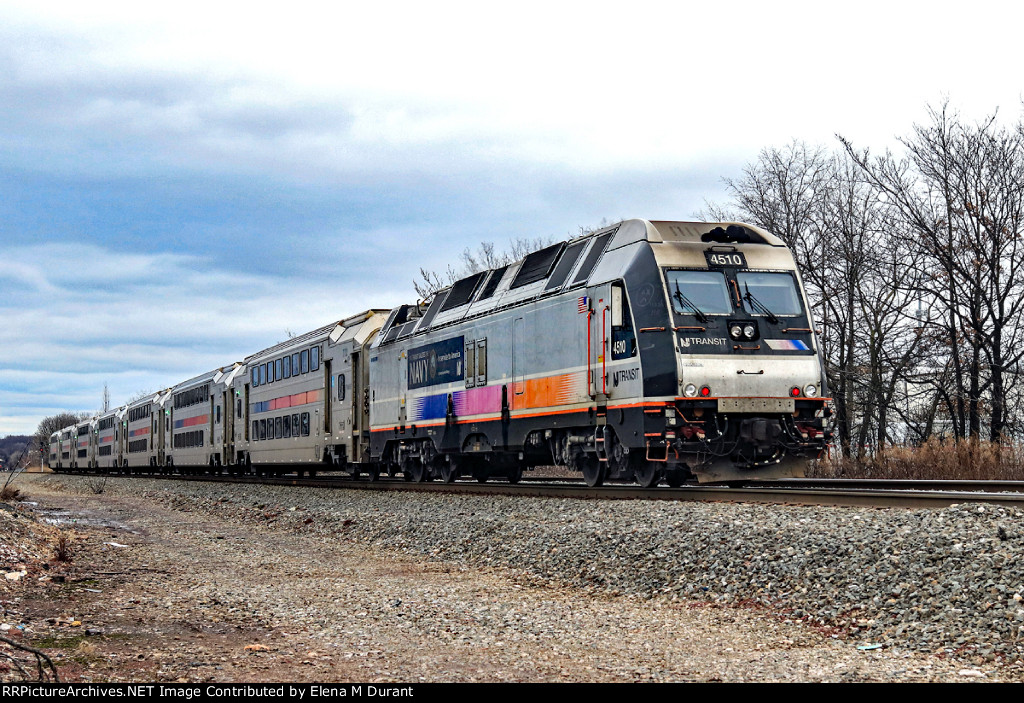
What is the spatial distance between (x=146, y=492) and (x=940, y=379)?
77.9 feet

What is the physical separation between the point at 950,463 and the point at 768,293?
7.44m

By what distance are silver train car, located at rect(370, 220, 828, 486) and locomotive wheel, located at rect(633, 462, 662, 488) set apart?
0.11ft

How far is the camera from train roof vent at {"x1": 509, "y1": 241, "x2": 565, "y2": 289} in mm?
16750

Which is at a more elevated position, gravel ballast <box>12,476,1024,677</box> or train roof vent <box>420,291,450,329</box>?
train roof vent <box>420,291,450,329</box>

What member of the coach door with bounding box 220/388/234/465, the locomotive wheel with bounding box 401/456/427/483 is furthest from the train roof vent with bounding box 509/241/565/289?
the coach door with bounding box 220/388/234/465

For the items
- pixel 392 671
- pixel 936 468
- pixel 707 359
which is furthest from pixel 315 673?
pixel 936 468

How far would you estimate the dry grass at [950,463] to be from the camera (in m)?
18.4

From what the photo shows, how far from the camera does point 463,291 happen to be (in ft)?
65.3

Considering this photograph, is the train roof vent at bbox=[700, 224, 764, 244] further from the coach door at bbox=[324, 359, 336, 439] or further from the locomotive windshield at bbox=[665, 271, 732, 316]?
the coach door at bbox=[324, 359, 336, 439]

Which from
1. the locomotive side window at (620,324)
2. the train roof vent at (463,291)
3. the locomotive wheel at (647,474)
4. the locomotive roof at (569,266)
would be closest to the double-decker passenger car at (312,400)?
the locomotive roof at (569,266)

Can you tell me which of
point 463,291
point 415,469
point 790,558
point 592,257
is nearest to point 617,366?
point 592,257

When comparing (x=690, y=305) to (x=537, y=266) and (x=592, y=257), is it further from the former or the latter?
(x=537, y=266)

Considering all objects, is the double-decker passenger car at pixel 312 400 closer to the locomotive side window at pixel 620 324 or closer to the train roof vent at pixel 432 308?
the train roof vent at pixel 432 308
